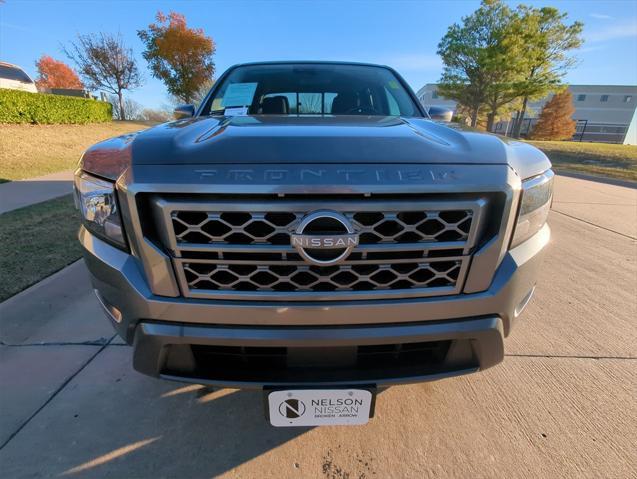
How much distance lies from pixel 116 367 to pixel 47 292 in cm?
137

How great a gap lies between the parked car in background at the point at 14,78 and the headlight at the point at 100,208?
1612 centimetres

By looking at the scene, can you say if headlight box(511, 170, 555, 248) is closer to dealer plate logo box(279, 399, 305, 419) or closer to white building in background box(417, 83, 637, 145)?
dealer plate logo box(279, 399, 305, 419)

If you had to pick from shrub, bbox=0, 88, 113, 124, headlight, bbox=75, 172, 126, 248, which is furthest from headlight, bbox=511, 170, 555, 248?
shrub, bbox=0, 88, 113, 124

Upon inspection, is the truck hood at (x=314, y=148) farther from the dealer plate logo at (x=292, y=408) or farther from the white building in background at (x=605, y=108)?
the white building in background at (x=605, y=108)

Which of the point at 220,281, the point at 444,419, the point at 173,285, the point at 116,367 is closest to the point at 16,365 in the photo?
the point at 116,367

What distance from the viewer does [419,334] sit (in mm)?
1307

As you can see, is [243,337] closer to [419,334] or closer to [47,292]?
[419,334]

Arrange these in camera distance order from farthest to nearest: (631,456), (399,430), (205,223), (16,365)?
(16,365) < (399,430) < (631,456) < (205,223)

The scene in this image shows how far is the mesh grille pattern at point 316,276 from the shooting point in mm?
1270

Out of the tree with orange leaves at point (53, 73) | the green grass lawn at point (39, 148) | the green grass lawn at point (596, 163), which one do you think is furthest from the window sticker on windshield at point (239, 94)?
the tree with orange leaves at point (53, 73)

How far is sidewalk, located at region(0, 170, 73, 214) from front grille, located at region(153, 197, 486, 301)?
219 inches

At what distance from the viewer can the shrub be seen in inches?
429

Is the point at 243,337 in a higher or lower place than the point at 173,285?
lower

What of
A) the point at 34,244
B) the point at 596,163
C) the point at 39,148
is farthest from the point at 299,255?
the point at 596,163
